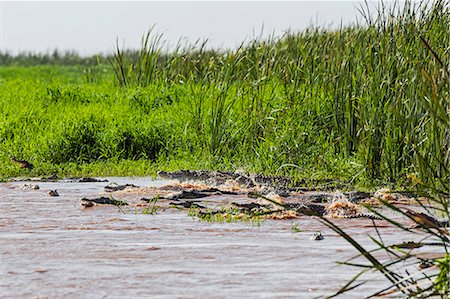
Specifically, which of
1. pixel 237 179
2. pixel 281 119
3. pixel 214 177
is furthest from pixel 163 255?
pixel 281 119

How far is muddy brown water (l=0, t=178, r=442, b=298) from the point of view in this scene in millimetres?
3785

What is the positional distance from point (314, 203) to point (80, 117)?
180 inches

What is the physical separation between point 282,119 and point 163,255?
4.80 meters

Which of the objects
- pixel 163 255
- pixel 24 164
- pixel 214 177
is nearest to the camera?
pixel 163 255

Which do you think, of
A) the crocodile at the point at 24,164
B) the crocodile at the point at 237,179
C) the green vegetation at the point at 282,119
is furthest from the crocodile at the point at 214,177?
the crocodile at the point at 24,164

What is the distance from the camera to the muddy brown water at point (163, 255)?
3.79 meters

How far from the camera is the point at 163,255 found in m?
4.51

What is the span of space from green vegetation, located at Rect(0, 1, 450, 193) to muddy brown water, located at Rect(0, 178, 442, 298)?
1.61 m

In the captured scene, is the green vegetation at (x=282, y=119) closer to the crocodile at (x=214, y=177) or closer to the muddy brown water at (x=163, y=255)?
the crocodile at (x=214, y=177)

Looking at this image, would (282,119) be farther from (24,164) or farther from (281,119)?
(24,164)

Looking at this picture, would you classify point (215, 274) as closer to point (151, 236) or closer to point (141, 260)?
point (141, 260)

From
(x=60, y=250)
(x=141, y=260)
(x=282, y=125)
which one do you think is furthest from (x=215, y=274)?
(x=282, y=125)

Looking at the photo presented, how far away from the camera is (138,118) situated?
35.1ft

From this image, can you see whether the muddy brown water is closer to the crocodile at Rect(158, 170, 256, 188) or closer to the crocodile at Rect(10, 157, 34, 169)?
the crocodile at Rect(158, 170, 256, 188)
